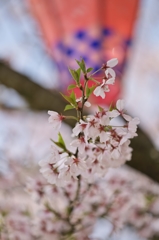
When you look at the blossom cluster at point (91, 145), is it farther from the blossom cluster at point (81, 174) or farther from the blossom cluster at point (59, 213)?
the blossom cluster at point (59, 213)

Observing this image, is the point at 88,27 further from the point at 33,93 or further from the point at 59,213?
the point at 59,213

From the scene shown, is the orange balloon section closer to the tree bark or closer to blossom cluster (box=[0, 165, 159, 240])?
the tree bark

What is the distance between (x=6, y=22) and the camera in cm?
233

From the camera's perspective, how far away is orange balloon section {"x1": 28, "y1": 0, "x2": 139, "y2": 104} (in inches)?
32.6

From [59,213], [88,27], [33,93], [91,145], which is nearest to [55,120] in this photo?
[91,145]

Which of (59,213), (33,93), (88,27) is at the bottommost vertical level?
(59,213)

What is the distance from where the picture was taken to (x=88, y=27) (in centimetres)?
88

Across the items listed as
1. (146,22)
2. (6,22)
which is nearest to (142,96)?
(146,22)

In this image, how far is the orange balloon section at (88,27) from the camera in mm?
829

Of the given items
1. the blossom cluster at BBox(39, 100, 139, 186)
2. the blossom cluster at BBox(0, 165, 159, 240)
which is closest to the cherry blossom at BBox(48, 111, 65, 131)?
the blossom cluster at BBox(39, 100, 139, 186)

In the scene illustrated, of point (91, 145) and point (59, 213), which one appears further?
point (59, 213)

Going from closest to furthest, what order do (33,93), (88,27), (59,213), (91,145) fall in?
(91,145)
(59,213)
(88,27)
(33,93)

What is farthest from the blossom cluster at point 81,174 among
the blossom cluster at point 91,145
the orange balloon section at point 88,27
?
the orange balloon section at point 88,27

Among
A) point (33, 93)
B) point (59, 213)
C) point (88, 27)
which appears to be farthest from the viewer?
point (33, 93)
